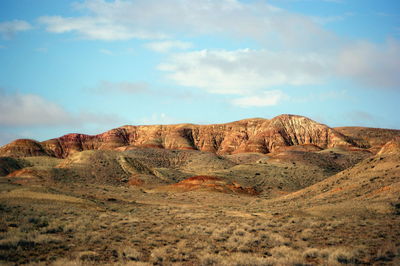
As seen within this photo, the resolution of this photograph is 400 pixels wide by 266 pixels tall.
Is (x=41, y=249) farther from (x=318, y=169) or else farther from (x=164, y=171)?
(x=318, y=169)

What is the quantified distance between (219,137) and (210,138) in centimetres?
442

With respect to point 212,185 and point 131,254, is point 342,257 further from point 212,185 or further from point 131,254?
point 212,185

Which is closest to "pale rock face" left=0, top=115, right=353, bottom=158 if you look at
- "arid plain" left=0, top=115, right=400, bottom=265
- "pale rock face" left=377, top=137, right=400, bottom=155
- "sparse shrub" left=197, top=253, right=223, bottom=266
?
"arid plain" left=0, top=115, right=400, bottom=265

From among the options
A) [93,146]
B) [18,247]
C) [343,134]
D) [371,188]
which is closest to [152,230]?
[18,247]

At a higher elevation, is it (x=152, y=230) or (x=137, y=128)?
(x=137, y=128)

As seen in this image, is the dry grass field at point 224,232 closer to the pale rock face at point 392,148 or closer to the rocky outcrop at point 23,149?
the pale rock face at point 392,148

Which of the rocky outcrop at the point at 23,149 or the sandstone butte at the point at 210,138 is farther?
the sandstone butte at the point at 210,138

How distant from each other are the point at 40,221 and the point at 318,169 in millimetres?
78497

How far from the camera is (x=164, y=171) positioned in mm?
90062

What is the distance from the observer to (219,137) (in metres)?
174

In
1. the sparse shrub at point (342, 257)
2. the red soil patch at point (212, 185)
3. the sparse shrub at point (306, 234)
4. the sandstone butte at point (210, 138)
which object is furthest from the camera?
the sandstone butte at point (210, 138)

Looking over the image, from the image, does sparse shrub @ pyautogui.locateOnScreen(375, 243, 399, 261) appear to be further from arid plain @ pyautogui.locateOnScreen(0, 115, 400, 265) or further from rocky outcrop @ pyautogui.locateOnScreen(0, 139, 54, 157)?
rocky outcrop @ pyautogui.locateOnScreen(0, 139, 54, 157)

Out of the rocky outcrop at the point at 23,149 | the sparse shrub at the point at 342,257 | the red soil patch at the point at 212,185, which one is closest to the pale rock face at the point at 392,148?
the red soil patch at the point at 212,185

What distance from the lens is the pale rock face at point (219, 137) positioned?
152 metres
